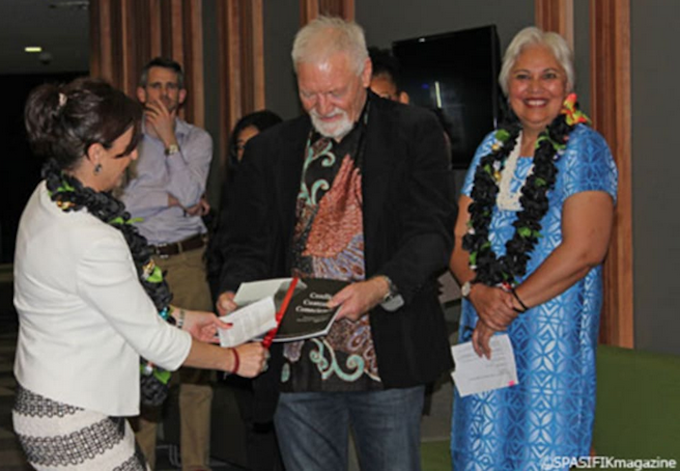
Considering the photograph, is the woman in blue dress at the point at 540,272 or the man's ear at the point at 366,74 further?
the woman in blue dress at the point at 540,272

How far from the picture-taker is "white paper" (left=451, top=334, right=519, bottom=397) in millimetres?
3441

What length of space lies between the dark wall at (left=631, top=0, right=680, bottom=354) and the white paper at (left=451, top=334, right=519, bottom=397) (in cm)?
124

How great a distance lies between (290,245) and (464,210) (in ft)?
2.74

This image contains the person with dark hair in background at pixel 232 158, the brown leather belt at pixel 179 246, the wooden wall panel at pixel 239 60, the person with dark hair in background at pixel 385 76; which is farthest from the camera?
the wooden wall panel at pixel 239 60

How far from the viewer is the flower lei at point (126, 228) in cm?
272

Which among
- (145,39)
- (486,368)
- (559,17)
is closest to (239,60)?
(145,39)

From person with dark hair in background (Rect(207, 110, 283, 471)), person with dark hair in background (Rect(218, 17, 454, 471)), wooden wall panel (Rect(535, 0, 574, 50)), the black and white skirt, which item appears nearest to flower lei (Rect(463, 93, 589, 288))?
person with dark hair in background (Rect(218, 17, 454, 471))

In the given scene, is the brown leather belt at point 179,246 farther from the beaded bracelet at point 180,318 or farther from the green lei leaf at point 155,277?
the green lei leaf at point 155,277

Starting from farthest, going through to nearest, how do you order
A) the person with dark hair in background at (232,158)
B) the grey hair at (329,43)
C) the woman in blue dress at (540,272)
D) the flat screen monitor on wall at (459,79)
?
the flat screen monitor on wall at (459,79)
the person with dark hair in background at (232,158)
the woman in blue dress at (540,272)
the grey hair at (329,43)

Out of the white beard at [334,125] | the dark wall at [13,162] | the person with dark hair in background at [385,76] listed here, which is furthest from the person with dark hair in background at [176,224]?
the dark wall at [13,162]

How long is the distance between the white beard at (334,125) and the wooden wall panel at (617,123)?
1887 mm

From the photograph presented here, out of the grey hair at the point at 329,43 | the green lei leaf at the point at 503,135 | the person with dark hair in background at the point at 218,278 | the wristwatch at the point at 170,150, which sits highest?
the grey hair at the point at 329,43

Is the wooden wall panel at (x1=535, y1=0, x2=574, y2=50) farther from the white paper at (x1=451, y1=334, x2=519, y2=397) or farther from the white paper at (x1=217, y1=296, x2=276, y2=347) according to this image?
the white paper at (x1=217, y1=296, x2=276, y2=347)

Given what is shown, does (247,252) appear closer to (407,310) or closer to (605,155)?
(407,310)
